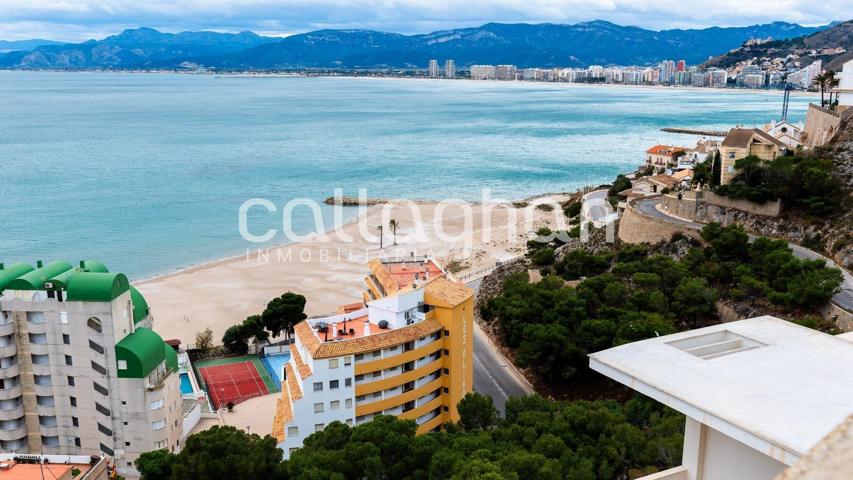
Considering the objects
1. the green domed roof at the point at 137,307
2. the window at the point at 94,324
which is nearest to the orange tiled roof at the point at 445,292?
the green domed roof at the point at 137,307

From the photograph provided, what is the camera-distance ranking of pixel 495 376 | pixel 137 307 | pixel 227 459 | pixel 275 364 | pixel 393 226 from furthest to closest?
pixel 393 226, pixel 275 364, pixel 495 376, pixel 137 307, pixel 227 459

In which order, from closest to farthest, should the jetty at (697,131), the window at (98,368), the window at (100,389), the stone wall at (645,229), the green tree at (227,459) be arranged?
the green tree at (227,459) → the window at (98,368) → the window at (100,389) → the stone wall at (645,229) → the jetty at (697,131)

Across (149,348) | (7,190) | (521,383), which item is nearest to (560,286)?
(521,383)

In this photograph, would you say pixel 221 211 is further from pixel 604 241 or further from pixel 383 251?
pixel 604 241

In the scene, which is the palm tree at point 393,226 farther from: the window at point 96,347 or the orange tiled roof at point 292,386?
the window at point 96,347

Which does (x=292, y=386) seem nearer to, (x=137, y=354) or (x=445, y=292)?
(x=137, y=354)

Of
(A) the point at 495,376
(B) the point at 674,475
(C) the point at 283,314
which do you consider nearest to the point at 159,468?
(A) the point at 495,376

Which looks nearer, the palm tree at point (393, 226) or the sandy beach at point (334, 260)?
the sandy beach at point (334, 260)
